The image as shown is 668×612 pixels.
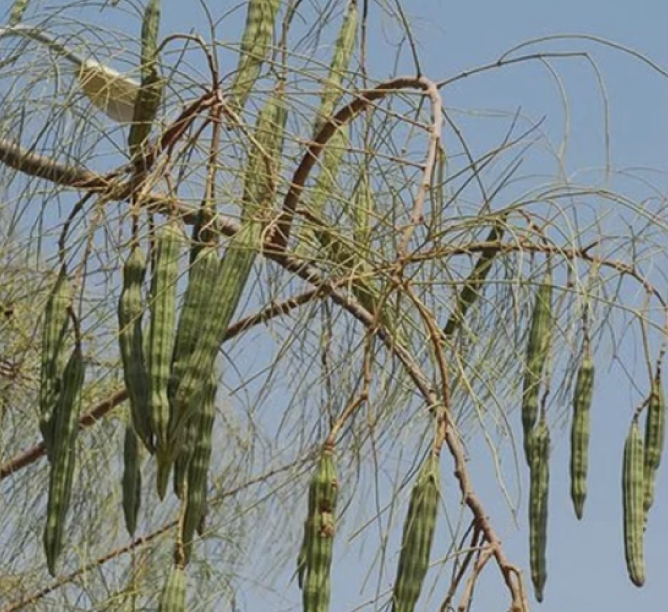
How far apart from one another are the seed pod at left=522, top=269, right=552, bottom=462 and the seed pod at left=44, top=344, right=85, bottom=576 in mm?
416

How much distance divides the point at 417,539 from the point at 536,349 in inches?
16.9

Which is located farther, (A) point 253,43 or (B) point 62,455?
(A) point 253,43

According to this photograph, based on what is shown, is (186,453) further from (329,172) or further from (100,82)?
(100,82)

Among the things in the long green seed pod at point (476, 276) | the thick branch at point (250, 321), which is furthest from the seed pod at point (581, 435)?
the thick branch at point (250, 321)

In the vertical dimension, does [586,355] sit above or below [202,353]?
above

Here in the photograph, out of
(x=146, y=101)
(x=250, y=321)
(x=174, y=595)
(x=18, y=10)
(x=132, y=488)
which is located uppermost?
(x=18, y=10)

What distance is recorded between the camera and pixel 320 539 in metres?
1.17

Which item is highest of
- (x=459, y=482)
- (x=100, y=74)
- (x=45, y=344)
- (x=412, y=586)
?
(x=100, y=74)

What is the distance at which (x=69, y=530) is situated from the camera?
2.28 metres

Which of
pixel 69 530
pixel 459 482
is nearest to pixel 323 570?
pixel 459 482

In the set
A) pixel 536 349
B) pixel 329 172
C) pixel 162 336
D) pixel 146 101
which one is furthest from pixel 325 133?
pixel 162 336

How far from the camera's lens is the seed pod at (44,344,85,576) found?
131 cm

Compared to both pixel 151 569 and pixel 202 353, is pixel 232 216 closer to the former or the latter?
pixel 202 353

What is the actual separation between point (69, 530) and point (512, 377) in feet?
2.75
